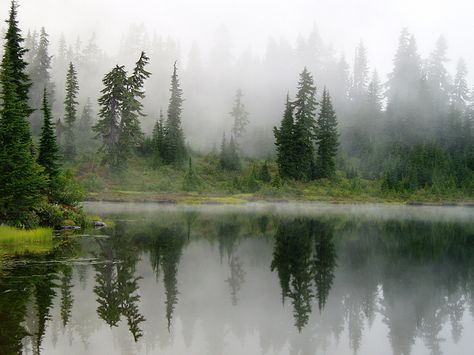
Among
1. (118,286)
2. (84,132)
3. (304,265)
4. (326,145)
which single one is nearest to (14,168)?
(118,286)

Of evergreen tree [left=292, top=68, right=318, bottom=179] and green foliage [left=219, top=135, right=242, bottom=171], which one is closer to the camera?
evergreen tree [left=292, top=68, right=318, bottom=179]

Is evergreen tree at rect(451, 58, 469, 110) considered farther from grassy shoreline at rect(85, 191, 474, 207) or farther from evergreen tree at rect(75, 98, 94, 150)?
evergreen tree at rect(75, 98, 94, 150)

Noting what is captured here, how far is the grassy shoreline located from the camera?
74.1 metres

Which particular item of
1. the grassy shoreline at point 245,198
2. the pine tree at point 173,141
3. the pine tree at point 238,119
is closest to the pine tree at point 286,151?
the grassy shoreline at point 245,198

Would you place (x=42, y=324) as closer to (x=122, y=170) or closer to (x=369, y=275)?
(x=369, y=275)

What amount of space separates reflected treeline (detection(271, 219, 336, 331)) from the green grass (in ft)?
41.9

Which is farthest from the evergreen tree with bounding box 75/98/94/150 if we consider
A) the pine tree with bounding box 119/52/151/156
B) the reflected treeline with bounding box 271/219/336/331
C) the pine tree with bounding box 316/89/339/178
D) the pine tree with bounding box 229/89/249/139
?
the reflected treeline with bounding box 271/219/336/331

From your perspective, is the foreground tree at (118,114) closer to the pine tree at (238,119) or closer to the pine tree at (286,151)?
the pine tree at (238,119)

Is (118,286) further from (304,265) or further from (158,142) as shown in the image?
(158,142)

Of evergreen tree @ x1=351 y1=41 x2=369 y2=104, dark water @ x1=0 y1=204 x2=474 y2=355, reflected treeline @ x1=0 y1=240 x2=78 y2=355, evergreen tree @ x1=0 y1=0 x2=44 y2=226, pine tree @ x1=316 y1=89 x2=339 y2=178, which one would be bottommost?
dark water @ x1=0 y1=204 x2=474 y2=355

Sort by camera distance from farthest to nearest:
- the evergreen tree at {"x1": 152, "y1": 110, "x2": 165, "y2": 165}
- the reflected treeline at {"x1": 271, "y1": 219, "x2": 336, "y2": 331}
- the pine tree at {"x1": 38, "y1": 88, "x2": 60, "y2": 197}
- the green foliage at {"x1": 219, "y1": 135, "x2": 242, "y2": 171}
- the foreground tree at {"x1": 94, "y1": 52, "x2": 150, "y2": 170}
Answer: the green foliage at {"x1": 219, "y1": 135, "x2": 242, "y2": 171} → the evergreen tree at {"x1": 152, "y1": 110, "x2": 165, "y2": 165} → the foreground tree at {"x1": 94, "y1": 52, "x2": 150, "y2": 170} → the pine tree at {"x1": 38, "y1": 88, "x2": 60, "y2": 197} → the reflected treeline at {"x1": 271, "y1": 219, "x2": 336, "y2": 331}

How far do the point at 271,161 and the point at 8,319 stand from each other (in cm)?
9291

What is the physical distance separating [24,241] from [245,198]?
55.9m

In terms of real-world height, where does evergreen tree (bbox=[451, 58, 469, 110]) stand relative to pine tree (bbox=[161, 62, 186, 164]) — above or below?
above
